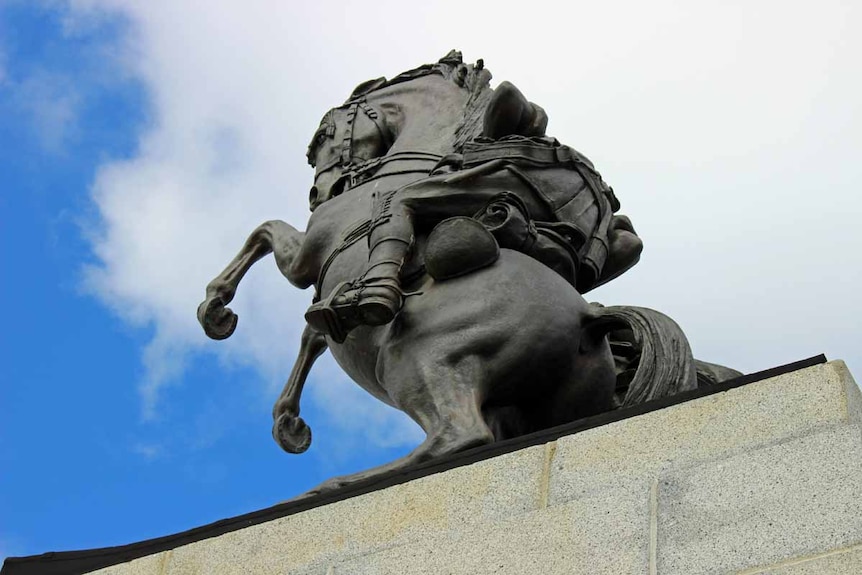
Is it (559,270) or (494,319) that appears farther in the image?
(559,270)

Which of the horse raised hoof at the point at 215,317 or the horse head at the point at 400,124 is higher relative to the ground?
the horse head at the point at 400,124

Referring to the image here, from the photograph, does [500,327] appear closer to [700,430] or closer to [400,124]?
[700,430]

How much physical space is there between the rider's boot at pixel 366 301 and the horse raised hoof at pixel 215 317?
4.94ft

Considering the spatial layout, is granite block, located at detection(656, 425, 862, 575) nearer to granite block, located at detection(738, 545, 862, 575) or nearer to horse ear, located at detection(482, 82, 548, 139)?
granite block, located at detection(738, 545, 862, 575)

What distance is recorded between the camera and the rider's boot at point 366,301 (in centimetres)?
618

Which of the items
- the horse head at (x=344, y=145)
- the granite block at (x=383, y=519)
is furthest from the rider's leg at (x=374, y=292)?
the horse head at (x=344, y=145)

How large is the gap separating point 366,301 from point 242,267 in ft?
6.26

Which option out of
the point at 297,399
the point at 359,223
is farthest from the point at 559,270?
the point at 297,399

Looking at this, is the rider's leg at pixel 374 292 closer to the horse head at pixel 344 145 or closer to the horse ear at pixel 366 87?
the horse head at pixel 344 145

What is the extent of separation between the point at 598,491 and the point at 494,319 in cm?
153

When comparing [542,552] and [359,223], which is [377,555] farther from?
[359,223]

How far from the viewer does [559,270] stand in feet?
22.2

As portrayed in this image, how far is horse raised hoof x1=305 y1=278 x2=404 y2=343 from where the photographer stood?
6.18 meters

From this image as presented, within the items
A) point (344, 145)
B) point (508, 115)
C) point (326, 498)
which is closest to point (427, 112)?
point (344, 145)
